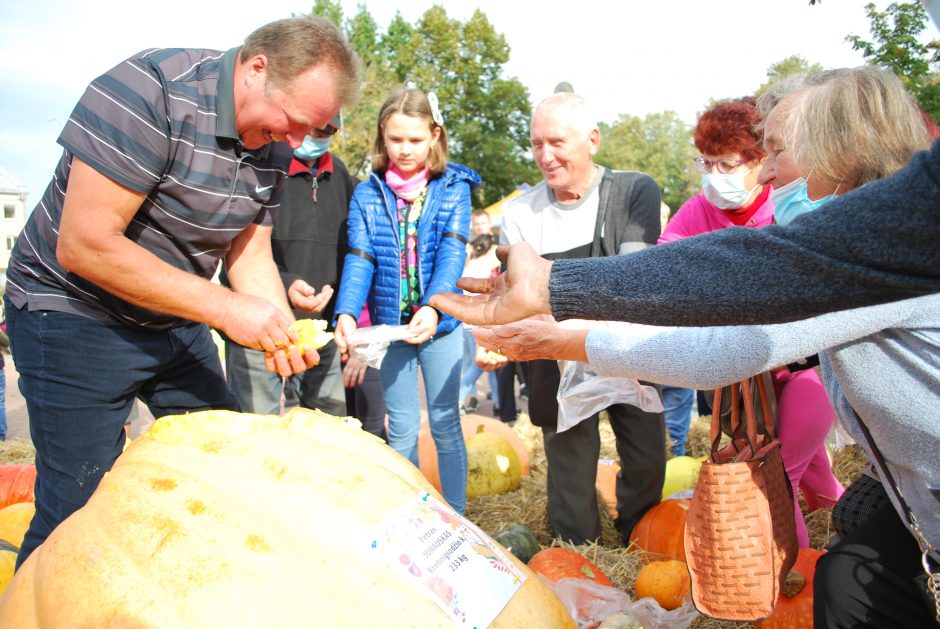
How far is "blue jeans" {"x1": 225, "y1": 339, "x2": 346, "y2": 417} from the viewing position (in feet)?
13.7

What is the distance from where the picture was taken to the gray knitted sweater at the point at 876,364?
168cm

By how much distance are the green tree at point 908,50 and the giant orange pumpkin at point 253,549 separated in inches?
300

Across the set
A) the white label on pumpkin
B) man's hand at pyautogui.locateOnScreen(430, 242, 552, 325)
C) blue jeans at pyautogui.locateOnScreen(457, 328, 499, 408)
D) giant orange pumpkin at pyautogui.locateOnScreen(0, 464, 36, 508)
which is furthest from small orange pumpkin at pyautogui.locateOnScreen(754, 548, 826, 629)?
blue jeans at pyautogui.locateOnScreen(457, 328, 499, 408)

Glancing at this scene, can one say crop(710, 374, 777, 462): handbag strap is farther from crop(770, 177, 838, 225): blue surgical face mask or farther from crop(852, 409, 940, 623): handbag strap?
crop(770, 177, 838, 225): blue surgical face mask

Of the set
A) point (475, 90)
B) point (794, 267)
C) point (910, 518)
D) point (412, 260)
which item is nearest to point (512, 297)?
point (794, 267)

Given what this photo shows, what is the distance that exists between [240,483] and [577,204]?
2.50 m

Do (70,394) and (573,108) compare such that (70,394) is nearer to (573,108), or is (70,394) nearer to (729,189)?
(573,108)

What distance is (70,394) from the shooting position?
7.87 feet

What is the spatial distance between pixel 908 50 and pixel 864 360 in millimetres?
7497

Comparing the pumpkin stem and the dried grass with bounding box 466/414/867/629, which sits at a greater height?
the pumpkin stem

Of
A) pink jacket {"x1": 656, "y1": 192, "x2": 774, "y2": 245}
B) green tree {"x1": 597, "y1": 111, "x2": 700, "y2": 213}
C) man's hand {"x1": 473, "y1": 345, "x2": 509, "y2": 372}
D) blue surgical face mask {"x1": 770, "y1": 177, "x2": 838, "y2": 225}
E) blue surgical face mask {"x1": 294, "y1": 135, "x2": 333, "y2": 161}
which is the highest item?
blue surgical face mask {"x1": 294, "y1": 135, "x2": 333, "y2": 161}

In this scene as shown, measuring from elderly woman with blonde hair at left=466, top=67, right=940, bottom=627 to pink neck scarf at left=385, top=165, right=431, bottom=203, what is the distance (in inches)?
87.6

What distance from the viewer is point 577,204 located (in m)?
3.70

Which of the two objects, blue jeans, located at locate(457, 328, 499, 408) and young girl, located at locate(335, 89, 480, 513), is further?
blue jeans, located at locate(457, 328, 499, 408)
